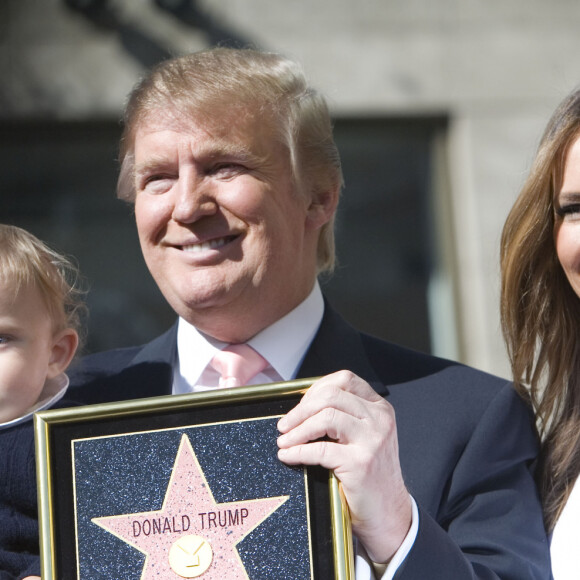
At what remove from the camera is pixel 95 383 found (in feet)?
9.03

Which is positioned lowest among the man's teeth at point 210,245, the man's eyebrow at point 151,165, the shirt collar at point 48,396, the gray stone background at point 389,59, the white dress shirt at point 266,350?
the shirt collar at point 48,396

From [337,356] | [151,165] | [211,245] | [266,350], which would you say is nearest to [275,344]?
[266,350]

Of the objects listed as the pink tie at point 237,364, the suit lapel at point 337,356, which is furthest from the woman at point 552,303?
the pink tie at point 237,364

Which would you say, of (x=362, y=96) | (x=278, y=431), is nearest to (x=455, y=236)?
(x=362, y=96)

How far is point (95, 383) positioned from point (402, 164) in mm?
4192

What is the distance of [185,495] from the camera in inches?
81.9

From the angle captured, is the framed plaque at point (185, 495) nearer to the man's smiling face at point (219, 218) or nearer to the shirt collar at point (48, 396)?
the shirt collar at point (48, 396)

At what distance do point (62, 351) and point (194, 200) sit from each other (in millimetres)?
434

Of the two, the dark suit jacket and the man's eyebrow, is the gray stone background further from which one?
the man's eyebrow

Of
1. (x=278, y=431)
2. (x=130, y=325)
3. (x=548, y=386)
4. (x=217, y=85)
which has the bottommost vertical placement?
(x=278, y=431)

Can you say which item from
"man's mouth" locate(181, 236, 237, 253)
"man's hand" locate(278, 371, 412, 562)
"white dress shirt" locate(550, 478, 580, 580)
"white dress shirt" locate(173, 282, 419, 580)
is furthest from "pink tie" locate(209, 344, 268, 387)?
"white dress shirt" locate(550, 478, 580, 580)

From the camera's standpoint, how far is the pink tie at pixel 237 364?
258 cm

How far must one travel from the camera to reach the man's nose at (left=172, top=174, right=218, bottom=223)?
2514mm

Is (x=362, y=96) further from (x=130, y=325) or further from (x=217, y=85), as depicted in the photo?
(x=217, y=85)
